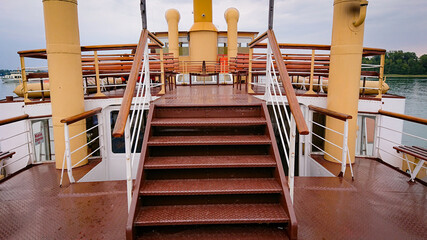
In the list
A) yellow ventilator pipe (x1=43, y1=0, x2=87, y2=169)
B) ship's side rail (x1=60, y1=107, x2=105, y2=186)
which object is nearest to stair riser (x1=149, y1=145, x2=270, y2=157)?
ship's side rail (x1=60, y1=107, x2=105, y2=186)

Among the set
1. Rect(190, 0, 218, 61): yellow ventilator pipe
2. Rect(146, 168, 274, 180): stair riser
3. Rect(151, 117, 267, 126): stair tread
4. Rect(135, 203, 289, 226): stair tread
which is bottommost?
Rect(135, 203, 289, 226): stair tread

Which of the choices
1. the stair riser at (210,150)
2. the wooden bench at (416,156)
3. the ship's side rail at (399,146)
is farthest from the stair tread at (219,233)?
the wooden bench at (416,156)

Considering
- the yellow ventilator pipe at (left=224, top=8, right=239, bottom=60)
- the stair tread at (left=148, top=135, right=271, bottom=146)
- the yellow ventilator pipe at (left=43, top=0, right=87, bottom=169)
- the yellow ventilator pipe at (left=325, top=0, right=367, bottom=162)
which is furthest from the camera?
the yellow ventilator pipe at (left=224, top=8, right=239, bottom=60)

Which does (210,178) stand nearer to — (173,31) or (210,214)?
(210,214)

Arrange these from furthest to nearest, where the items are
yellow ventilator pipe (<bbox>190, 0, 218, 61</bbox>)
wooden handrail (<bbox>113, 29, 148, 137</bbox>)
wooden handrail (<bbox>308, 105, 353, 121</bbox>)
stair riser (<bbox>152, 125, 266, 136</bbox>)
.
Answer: yellow ventilator pipe (<bbox>190, 0, 218, 61</bbox>), wooden handrail (<bbox>308, 105, 353, 121</bbox>), stair riser (<bbox>152, 125, 266, 136</bbox>), wooden handrail (<bbox>113, 29, 148, 137</bbox>)

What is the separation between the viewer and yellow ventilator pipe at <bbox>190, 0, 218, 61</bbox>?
41.3 ft

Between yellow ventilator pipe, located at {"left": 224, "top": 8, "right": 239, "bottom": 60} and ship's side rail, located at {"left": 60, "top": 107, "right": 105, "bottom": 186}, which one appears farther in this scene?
yellow ventilator pipe, located at {"left": 224, "top": 8, "right": 239, "bottom": 60}

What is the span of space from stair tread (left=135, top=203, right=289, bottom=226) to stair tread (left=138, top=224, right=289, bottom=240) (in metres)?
0.10

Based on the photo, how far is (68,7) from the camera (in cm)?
397

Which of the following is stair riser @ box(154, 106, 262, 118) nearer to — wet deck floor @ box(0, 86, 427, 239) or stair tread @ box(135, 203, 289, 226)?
wet deck floor @ box(0, 86, 427, 239)

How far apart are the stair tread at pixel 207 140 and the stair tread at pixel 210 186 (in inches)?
16.7

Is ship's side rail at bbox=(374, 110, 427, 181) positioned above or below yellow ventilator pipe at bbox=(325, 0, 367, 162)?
below

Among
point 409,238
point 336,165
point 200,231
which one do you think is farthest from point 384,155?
point 200,231

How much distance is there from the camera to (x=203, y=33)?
41.4 feet
